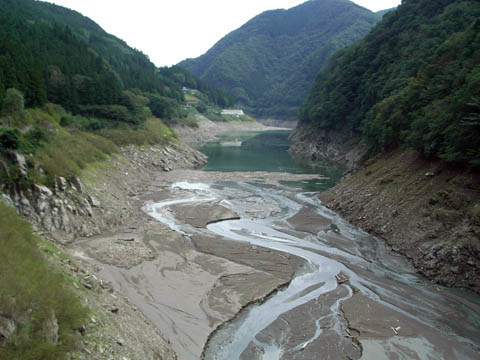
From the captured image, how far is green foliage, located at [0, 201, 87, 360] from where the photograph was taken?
32.1 feet

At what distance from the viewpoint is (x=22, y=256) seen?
13477 millimetres

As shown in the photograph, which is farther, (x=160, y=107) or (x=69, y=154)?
(x=160, y=107)

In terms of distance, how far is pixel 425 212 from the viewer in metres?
28.0

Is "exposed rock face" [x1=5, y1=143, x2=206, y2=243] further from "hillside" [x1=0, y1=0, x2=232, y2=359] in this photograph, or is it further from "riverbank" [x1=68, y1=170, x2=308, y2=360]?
"riverbank" [x1=68, y1=170, x2=308, y2=360]

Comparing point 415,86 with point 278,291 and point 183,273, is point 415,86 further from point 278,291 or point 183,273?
point 183,273

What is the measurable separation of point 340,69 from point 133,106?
58.1m

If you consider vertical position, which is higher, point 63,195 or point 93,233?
point 63,195

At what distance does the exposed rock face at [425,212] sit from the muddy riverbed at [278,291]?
127 cm

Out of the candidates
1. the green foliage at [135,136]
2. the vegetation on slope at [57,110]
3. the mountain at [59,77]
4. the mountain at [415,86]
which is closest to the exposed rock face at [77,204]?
the vegetation on slope at [57,110]

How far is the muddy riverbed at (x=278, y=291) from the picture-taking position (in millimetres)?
16406

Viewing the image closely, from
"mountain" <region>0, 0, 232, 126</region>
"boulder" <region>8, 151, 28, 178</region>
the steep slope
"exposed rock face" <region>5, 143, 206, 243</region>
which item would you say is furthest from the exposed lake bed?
"mountain" <region>0, 0, 232, 126</region>

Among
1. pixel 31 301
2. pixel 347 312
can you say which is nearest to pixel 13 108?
pixel 31 301

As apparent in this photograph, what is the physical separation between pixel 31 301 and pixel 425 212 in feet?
91.1

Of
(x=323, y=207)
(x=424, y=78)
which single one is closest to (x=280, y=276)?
(x=323, y=207)
